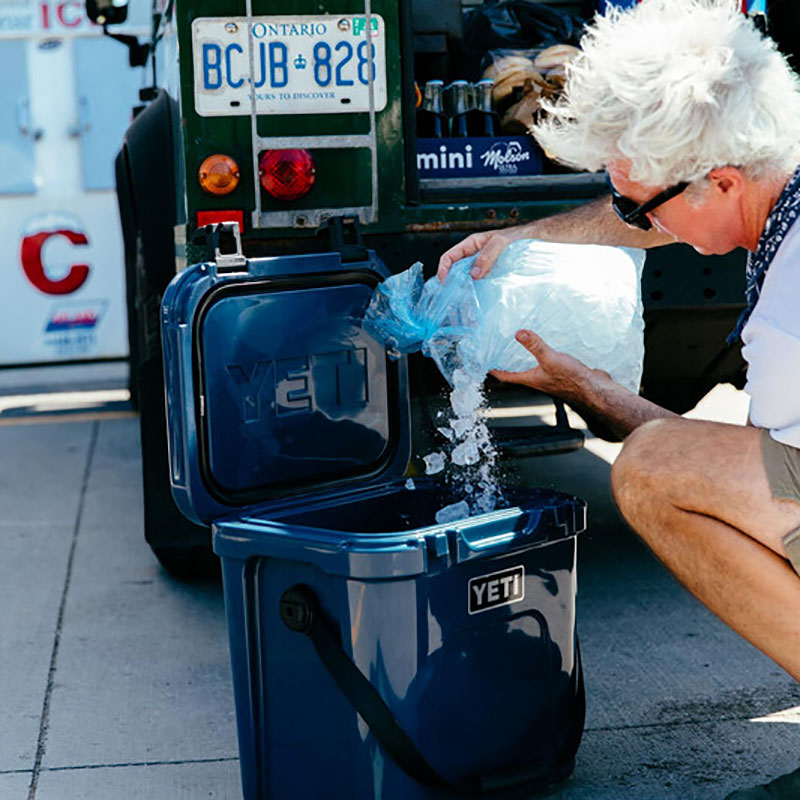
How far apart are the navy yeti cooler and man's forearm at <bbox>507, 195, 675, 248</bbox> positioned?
0.34 meters

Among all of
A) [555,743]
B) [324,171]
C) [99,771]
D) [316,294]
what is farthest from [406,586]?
[324,171]

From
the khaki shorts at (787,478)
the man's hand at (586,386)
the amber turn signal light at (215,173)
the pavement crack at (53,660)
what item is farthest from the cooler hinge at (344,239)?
the pavement crack at (53,660)

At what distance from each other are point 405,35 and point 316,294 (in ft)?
3.03

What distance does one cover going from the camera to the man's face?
2172 mm

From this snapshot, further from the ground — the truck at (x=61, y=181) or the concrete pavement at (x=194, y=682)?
the truck at (x=61, y=181)

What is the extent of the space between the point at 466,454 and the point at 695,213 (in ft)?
2.10

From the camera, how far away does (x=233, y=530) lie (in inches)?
86.4

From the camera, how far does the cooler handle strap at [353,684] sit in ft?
6.82

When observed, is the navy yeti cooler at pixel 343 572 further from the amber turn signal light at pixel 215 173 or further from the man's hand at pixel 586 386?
the amber turn signal light at pixel 215 173

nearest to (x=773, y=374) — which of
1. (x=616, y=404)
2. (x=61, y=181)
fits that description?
(x=616, y=404)

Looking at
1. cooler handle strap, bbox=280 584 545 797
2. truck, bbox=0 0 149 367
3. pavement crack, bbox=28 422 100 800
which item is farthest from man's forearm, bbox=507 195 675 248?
truck, bbox=0 0 149 367

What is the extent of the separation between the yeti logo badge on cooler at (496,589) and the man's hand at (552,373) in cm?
36

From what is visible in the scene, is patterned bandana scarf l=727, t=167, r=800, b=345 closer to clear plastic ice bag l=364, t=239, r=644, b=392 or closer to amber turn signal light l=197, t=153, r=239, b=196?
clear plastic ice bag l=364, t=239, r=644, b=392

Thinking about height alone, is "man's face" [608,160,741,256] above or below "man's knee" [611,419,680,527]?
above
